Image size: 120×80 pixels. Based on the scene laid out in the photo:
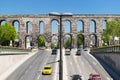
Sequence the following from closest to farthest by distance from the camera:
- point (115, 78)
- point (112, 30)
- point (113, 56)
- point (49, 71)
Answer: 1. point (115, 78)
2. point (49, 71)
3. point (113, 56)
4. point (112, 30)

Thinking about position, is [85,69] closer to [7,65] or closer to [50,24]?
[7,65]

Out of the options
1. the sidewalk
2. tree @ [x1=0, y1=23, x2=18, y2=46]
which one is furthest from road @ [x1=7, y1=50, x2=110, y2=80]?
tree @ [x1=0, y1=23, x2=18, y2=46]

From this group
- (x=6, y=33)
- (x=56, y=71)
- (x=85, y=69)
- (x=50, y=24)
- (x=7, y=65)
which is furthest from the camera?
(x=50, y=24)

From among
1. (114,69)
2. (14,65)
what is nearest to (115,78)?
(114,69)

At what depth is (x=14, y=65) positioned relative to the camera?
284 feet

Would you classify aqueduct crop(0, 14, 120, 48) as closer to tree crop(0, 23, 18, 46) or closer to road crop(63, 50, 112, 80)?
tree crop(0, 23, 18, 46)

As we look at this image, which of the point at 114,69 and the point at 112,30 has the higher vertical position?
the point at 112,30

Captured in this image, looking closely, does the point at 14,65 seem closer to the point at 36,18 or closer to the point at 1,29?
the point at 1,29

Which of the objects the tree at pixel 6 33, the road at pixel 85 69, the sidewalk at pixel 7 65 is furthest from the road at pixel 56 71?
the tree at pixel 6 33

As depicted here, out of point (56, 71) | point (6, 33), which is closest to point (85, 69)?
point (56, 71)

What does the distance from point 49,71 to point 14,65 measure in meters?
15.6

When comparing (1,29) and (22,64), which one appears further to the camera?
(1,29)

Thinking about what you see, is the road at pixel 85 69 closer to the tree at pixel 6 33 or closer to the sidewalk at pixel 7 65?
the sidewalk at pixel 7 65

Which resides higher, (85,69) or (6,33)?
(6,33)
